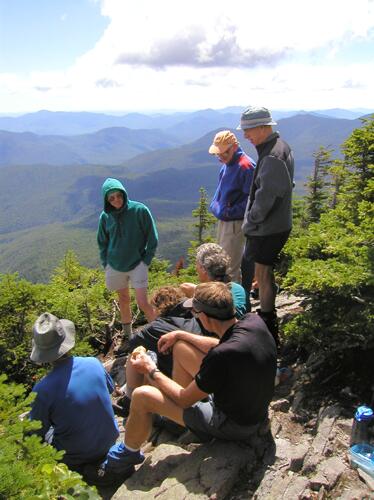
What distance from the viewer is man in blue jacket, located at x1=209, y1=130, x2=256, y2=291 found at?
6.78 meters

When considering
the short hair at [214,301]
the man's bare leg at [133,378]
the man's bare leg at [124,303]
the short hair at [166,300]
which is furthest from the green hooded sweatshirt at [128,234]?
the short hair at [214,301]

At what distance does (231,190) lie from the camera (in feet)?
22.7

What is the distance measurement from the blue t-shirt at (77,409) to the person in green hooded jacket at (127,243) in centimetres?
273

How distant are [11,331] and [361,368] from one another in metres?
5.39

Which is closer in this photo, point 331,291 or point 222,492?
point 222,492

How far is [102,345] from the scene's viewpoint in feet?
28.7

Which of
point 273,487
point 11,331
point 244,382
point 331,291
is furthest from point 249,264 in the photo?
point 11,331

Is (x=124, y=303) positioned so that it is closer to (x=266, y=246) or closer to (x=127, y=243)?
(x=127, y=243)

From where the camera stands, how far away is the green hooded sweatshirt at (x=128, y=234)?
23.0 ft

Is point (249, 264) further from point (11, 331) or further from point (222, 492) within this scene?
point (11, 331)

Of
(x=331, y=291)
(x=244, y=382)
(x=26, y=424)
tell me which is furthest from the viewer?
(x=331, y=291)

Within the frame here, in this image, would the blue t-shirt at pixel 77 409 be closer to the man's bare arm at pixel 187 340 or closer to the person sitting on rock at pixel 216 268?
the man's bare arm at pixel 187 340

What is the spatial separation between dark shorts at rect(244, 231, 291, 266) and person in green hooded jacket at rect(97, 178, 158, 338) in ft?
6.19

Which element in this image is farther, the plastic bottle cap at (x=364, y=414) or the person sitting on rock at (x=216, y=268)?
the person sitting on rock at (x=216, y=268)
